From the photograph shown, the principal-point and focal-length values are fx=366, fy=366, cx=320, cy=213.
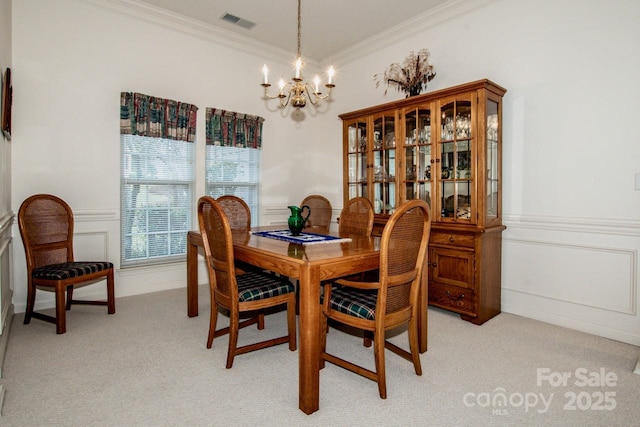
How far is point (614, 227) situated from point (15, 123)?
4.88m

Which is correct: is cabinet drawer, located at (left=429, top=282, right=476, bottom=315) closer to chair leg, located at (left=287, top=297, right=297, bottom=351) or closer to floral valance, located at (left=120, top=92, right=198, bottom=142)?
chair leg, located at (left=287, top=297, right=297, bottom=351)

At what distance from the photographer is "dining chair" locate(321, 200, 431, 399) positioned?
1.87 metres

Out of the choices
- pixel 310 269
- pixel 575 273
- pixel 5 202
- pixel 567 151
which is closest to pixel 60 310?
pixel 5 202

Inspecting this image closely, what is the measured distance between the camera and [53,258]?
3139mm

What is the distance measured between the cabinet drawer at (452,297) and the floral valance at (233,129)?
2.71 metres

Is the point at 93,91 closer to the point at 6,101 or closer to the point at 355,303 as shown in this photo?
the point at 6,101

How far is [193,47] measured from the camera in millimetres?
4125

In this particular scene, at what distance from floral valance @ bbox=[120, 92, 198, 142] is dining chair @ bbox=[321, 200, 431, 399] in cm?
270

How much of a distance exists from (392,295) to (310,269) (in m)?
0.49

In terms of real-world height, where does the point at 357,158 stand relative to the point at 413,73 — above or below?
below

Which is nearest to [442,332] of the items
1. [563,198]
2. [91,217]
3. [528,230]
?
[528,230]

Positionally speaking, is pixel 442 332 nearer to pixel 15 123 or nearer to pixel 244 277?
pixel 244 277

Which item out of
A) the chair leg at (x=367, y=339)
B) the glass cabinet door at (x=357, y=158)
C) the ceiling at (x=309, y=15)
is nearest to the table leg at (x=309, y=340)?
the chair leg at (x=367, y=339)

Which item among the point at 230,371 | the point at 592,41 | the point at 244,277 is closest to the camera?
the point at 230,371
